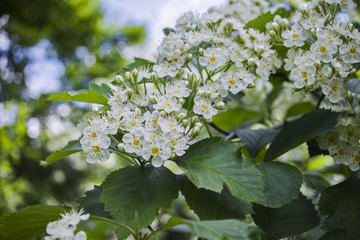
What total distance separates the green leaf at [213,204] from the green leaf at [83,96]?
0.96 feet

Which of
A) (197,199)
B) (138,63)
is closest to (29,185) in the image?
(138,63)

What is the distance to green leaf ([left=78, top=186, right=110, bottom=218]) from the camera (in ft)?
3.01

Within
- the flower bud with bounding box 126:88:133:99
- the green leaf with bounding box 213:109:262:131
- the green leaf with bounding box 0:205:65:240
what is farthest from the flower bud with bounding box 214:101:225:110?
the green leaf with bounding box 213:109:262:131

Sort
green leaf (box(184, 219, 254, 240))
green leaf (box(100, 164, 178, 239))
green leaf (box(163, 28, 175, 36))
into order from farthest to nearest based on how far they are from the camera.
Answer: green leaf (box(163, 28, 175, 36)), green leaf (box(100, 164, 178, 239)), green leaf (box(184, 219, 254, 240))

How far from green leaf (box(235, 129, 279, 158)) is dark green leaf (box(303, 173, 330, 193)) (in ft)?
0.76

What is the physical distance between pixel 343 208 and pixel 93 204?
2.15 feet

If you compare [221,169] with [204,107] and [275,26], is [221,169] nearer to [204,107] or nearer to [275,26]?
[204,107]

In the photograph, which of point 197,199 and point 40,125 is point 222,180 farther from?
point 40,125

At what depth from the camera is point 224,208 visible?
2.69 feet

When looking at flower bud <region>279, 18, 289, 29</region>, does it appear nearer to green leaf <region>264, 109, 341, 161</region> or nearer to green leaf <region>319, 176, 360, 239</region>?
green leaf <region>264, 109, 341, 161</region>

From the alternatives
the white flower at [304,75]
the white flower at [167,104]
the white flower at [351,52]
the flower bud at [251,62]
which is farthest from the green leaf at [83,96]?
the white flower at [351,52]

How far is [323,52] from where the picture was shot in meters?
0.93

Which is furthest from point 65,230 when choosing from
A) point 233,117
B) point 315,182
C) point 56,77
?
point 56,77

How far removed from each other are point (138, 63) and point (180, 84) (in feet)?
0.82
